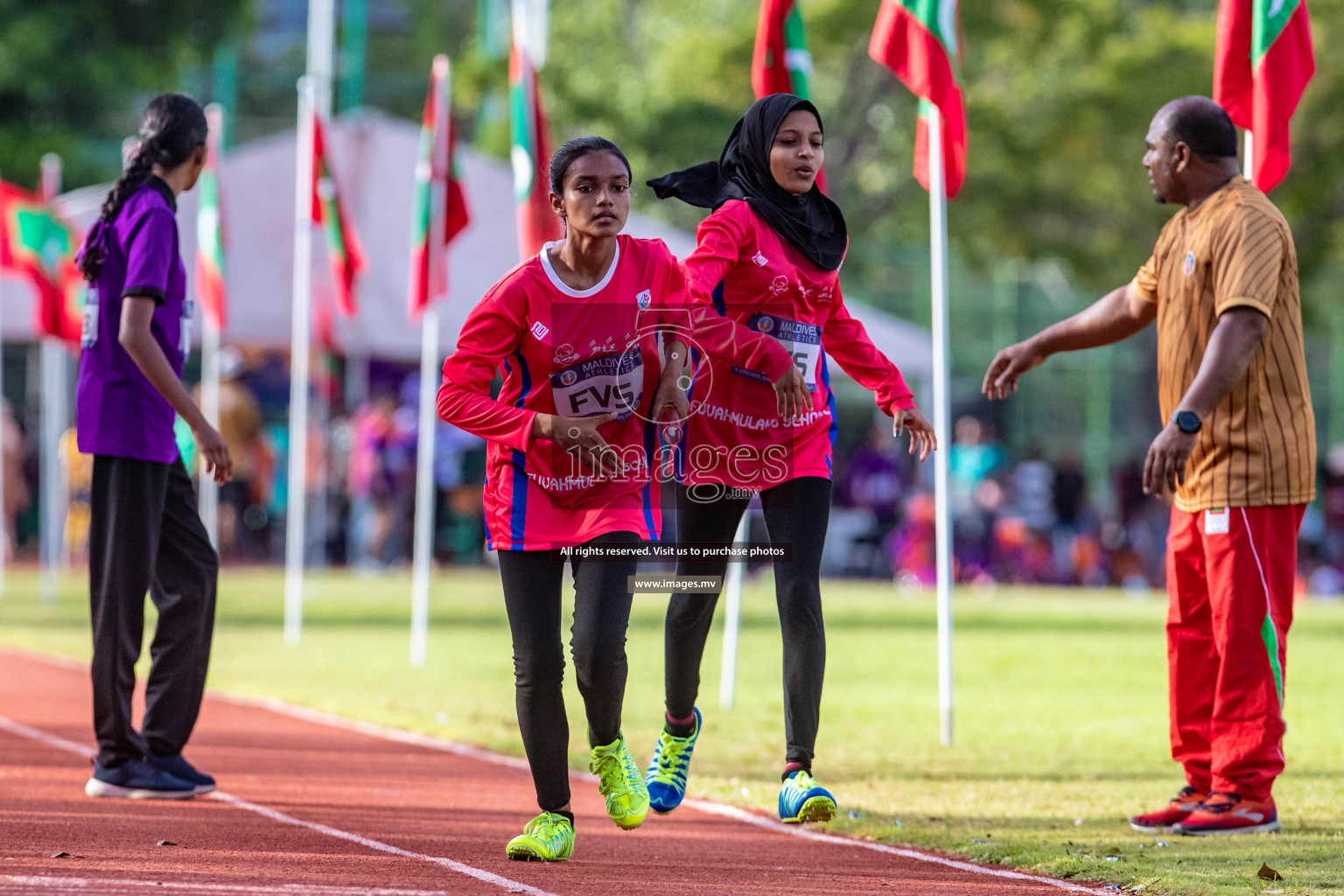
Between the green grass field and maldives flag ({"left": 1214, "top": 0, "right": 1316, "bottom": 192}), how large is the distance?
2798 mm

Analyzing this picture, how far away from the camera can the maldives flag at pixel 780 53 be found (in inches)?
400

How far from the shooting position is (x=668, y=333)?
19.7 ft

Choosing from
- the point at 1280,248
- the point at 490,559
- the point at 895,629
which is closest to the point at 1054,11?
the point at 490,559

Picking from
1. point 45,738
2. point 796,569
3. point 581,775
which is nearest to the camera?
point 796,569

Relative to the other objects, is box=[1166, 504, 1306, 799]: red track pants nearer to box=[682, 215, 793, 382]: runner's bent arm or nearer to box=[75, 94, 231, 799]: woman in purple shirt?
box=[682, 215, 793, 382]: runner's bent arm

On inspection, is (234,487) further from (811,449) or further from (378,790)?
(811,449)

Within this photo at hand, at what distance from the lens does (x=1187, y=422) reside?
630cm

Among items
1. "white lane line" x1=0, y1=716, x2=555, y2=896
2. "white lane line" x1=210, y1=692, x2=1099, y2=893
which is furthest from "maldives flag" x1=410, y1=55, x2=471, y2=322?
"white lane line" x1=0, y1=716, x2=555, y2=896

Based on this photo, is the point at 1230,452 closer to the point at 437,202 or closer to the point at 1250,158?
the point at 1250,158

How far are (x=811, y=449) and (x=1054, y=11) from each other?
23.2 meters

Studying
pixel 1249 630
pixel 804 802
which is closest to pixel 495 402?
pixel 804 802

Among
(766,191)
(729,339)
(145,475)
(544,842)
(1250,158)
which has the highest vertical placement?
(1250,158)

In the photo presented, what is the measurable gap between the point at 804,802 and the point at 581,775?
8.32 feet

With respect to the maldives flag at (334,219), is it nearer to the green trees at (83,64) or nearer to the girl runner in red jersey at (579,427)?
the girl runner in red jersey at (579,427)
